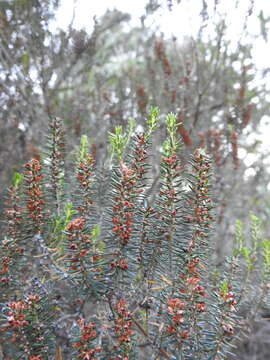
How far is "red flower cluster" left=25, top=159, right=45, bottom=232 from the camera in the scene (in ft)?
4.47

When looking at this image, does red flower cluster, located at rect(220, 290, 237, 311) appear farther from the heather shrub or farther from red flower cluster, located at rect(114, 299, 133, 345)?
red flower cluster, located at rect(114, 299, 133, 345)

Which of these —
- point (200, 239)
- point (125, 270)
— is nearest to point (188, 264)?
point (200, 239)

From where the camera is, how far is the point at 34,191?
4.48 ft

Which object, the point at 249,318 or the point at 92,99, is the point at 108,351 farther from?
the point at 92,99

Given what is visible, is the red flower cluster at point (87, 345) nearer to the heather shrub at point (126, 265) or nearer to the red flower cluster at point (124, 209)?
the heather shrub at point (126, 265)

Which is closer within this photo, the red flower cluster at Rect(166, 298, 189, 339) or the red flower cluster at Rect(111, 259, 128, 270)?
the red flower cluster at Rect(166, 298, 189, 339)

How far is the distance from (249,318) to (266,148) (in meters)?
3.51

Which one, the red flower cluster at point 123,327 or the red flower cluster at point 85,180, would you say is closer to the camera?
the red flower cluster at point 123,327

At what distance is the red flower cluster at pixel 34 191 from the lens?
136cm

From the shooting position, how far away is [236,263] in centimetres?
151

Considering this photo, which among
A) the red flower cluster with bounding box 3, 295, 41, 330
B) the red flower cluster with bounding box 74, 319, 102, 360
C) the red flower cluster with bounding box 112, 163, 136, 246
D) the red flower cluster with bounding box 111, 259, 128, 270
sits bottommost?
the red flower cluster with bounding box 74, 319, 102, 360

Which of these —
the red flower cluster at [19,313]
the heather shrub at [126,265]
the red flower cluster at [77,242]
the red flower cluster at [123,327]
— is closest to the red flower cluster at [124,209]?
the heather shrub at [126,265]

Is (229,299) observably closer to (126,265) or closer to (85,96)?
(126,265)

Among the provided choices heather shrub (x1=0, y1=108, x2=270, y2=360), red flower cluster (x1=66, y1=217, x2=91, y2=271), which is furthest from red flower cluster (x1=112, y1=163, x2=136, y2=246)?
red flower cluster (x1=66, y1=217, x2=91, y2=271)
